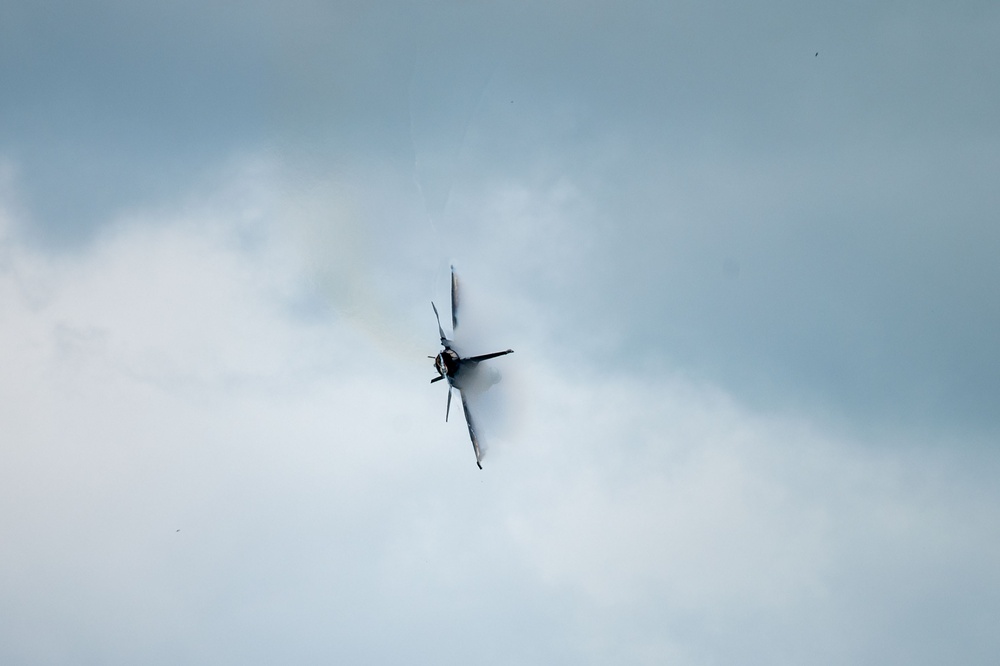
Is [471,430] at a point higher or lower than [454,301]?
lower

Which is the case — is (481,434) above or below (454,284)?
below

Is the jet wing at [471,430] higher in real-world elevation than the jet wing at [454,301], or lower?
lower

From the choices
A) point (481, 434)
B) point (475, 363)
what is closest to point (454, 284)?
point (475, 363)

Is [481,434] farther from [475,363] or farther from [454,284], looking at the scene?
[454,284]

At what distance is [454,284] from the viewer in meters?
89.3

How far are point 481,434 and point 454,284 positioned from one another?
47.1 feet

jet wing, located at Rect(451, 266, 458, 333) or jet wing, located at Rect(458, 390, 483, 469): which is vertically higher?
jet wing, located at Rect(451, 266, 458, 333)

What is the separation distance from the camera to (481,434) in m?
90.3

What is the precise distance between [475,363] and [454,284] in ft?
25.1

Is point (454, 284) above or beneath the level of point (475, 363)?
above

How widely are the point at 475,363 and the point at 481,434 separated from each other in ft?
23.0
